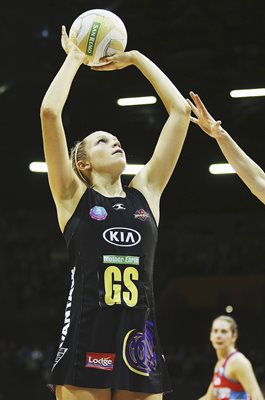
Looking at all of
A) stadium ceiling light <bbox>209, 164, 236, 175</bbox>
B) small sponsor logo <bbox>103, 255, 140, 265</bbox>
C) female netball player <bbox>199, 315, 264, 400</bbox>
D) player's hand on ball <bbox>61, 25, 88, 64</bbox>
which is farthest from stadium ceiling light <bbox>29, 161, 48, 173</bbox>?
small sponsor logo <bbox>103, 255, 140, 265</bbox>

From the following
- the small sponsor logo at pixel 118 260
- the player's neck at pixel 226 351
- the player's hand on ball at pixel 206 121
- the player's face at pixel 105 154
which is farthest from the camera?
the player's neck at pixel 226 351

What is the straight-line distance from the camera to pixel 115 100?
33.6ft

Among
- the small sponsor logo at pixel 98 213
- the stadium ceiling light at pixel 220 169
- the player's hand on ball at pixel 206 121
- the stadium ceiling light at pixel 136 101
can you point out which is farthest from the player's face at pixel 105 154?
the stadium ceiling light at pixel 220 169

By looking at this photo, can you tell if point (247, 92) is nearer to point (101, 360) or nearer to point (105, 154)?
point (105, 154)

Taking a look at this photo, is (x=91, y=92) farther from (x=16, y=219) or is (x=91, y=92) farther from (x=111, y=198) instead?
(x=16, y=219)

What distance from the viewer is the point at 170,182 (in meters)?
12.7

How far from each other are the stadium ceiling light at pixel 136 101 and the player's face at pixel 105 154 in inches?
258

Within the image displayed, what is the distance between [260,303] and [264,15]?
8.78 m

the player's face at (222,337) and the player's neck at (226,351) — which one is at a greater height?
the player's face at (222,337)

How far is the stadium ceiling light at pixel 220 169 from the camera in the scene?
11.9m

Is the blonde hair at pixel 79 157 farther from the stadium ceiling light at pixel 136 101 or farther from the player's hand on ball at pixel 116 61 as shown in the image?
A: the stadium ceiling light at pixel 136 101

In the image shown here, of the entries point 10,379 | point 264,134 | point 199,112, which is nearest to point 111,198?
point 199,112

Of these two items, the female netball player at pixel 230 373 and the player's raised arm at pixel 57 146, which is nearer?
the player's raised arm at pixel 57 146

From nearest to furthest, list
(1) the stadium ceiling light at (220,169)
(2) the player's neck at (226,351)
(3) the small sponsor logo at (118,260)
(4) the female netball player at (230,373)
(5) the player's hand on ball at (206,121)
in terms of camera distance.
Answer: (3) the small sponsor logo at (118,260), (5) the player's hand on ball at (206,121), (4) the female netball player at (230,373), (2) the player's neck at (226,351), (1) the stadium ceiling light at (220,169)
